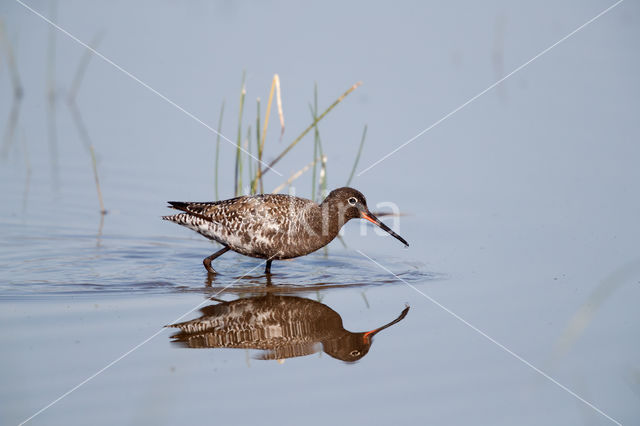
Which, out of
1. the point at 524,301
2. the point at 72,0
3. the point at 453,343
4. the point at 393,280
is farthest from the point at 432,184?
the point at 72,0

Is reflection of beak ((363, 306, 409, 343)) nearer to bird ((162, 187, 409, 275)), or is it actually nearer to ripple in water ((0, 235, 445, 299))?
ripple in water ((0, 235, 445, 299))

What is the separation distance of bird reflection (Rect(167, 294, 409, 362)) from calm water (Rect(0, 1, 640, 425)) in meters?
0.03

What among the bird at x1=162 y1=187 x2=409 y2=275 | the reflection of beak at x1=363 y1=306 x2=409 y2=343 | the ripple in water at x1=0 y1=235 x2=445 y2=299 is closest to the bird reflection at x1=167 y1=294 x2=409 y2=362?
the reflection of beak at x1=363 y1=306 x2=409 y2=343

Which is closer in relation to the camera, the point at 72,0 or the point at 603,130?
the point at 603,130

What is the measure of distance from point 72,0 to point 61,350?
1448 centimetres

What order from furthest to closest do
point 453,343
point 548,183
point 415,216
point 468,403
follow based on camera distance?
point 548,183 → point 415,216 → point 453,343 → point 468,403

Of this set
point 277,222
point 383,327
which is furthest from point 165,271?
point 383,327

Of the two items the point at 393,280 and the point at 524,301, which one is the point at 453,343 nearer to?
the point at 524,301

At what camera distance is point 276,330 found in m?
7.91

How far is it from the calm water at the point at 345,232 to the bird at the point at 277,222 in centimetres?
40

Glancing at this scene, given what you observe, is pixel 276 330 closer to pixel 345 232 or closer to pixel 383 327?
pixel 383 327

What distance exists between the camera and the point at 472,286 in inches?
368

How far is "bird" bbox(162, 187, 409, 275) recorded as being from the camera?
10.0 metres

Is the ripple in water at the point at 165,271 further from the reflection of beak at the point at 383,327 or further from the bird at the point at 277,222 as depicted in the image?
the reflection of beak at the point at 383,327
